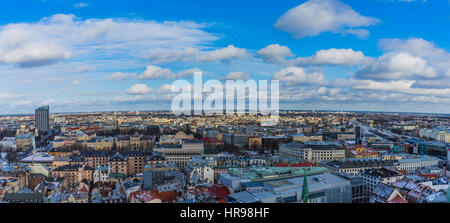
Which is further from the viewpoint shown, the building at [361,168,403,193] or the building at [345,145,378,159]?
the building at [345,145,378,159]

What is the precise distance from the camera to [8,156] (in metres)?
16.2

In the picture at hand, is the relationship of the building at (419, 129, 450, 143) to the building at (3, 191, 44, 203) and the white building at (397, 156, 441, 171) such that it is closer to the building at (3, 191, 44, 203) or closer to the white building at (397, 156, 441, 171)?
the white building at (397, 156, 441, 171)

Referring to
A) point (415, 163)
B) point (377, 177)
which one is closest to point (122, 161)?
point (377, 177)

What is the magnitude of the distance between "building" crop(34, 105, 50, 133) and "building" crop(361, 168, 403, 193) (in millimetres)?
25609

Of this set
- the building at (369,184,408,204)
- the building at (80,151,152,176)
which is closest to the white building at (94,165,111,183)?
the building at (80,151,152,176)

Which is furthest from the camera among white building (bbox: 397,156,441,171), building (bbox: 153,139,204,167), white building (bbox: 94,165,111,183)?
building (bbox: 153,139,204,167)

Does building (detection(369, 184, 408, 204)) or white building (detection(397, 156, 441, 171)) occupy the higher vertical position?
building (detection(369, 184, 408, 204))

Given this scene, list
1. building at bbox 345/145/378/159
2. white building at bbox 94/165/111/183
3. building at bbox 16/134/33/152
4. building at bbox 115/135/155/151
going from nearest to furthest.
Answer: white building at bbox 94/165/111/183
building at bbox 345/145/378/159
building at bbox 16/134/33/152
building at bbox 115/135/155/151

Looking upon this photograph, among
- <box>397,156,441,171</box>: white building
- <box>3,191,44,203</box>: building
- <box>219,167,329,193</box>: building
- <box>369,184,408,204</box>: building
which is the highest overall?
<box>219,167,329,193</box>: building

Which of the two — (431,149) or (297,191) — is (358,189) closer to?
(297,191)

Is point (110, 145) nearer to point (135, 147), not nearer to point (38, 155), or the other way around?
point (135, 147)

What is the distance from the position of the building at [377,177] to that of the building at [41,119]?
25.6 m

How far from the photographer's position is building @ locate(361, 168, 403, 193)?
9281 mm
